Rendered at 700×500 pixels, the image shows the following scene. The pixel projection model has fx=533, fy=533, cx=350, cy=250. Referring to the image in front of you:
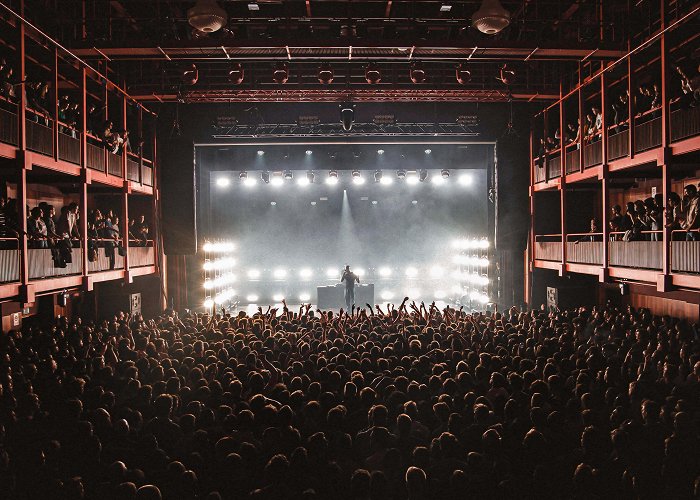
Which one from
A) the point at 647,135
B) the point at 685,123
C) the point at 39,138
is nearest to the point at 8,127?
the point at 39,138

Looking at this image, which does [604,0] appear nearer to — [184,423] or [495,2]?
[495,2]

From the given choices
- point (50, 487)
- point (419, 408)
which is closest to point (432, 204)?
point (419, 408)

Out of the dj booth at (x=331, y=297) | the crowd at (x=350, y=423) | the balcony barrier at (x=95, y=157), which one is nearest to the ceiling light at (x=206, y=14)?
the crowd at (x=350, y=423)

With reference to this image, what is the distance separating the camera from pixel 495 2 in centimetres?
852

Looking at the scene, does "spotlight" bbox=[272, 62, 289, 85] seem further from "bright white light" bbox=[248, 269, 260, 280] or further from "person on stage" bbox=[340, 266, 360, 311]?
"bright white light" bbox=[248, 269, 260, 280]

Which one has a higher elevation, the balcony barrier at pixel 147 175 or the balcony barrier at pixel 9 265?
the balcony barrier at pixel 147 175

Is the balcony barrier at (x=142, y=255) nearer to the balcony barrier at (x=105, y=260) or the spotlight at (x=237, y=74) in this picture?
the balcony barrier at (x=105, y=260)

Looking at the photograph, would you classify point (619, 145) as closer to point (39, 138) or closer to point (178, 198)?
point (178, 198)

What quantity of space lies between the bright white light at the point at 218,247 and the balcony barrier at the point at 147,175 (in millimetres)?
3300

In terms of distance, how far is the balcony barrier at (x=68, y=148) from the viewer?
14.1m

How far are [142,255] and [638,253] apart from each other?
15616 mm

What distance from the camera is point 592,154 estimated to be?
1630 centimetres

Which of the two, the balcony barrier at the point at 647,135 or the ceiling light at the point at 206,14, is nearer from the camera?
the ceiling light at the point at 206,14

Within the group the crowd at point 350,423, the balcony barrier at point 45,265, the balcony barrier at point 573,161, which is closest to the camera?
the crowd at point 350,423
